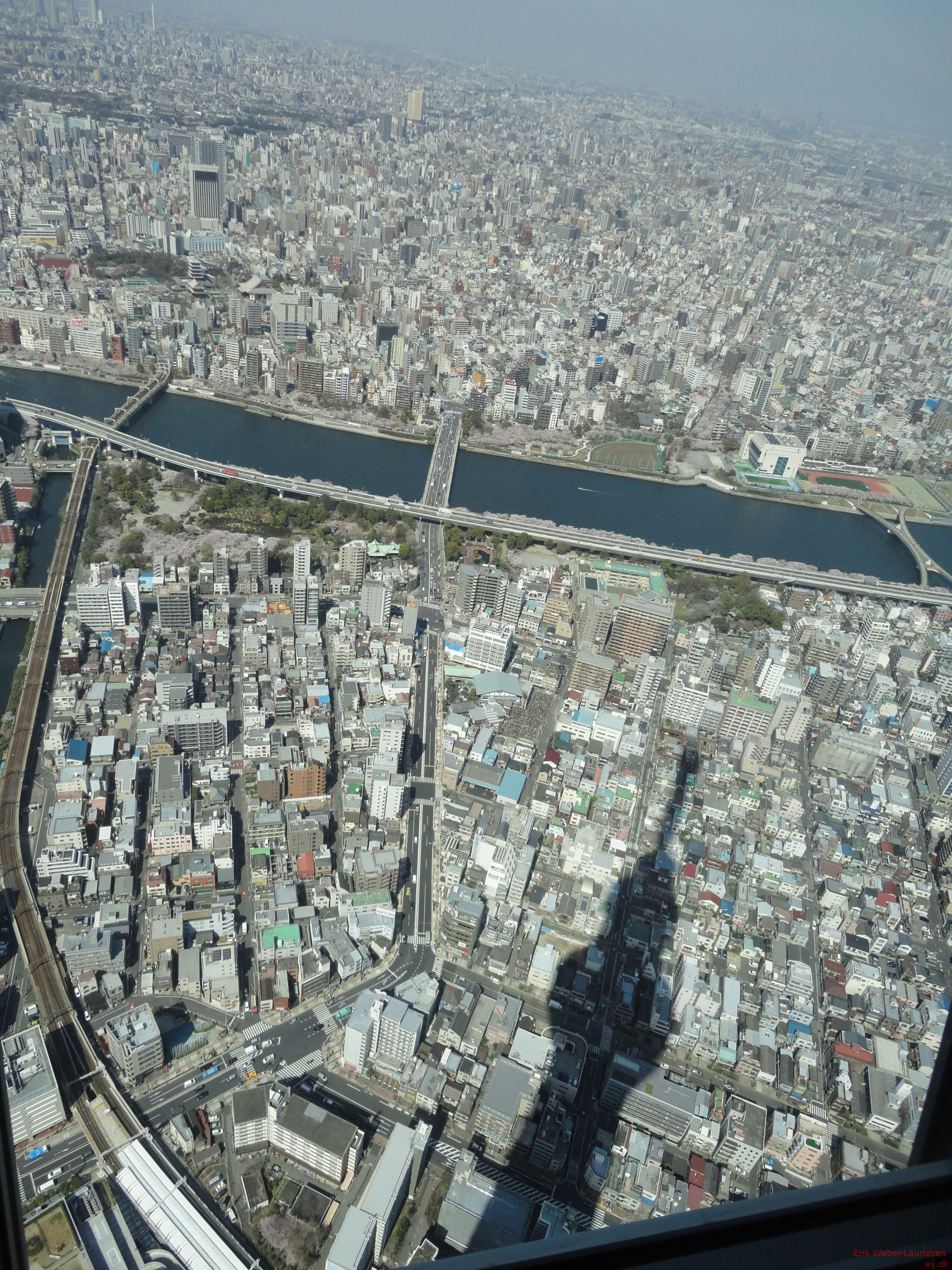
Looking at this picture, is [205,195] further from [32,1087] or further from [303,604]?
[32,1087]

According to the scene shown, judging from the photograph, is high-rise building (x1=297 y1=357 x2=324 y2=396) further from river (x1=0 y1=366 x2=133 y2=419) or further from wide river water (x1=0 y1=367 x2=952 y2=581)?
river (x1=0 y1=366 x2=133 y2=419)

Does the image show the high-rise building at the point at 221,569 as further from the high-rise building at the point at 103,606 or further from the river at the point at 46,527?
the river at the point at 46,527

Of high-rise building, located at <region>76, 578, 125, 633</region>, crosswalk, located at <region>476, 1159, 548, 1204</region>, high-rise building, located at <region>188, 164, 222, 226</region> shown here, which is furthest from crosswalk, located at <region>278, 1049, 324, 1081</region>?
high-rise building, located at <region>188, 164, 222, 226</region>

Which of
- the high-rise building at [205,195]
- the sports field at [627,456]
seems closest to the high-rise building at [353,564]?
the sports field at [627,456]

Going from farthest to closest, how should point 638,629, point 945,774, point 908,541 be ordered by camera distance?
1. point 908,541
2. point 638,629
3. point 945,774

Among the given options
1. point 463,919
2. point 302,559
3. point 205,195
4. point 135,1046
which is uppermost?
point 205,195

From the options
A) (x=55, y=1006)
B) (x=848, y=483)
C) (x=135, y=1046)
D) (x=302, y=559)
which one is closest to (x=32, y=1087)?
(x=135, y=1046)
